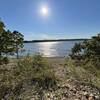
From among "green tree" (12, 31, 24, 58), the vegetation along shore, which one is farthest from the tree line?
the vegetation along shore

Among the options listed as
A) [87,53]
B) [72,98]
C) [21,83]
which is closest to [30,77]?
[21,83]

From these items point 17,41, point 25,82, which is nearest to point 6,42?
point 17,41

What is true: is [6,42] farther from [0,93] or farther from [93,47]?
[93,47]

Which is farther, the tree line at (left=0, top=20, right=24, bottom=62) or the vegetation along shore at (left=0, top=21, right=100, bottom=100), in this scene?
the tree line at (left=0, top=20, right=24, bottom=62)

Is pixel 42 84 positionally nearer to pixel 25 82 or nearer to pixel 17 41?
pixel 25 82

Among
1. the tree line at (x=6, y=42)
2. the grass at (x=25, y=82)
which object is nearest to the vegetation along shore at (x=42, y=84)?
the grass at (x=25, y=82)

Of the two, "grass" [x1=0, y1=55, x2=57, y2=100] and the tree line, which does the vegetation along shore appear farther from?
the tree line

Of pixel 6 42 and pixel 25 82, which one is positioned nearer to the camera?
pixel 25 82

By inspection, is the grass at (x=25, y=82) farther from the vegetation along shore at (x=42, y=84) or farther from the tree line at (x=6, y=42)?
the tree line at (x=6, y=42)

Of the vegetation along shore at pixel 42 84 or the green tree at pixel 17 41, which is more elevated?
the green tree at pixel 17 41

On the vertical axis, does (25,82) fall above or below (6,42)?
below

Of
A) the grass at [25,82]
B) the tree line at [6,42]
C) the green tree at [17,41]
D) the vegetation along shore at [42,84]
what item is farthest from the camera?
the green tree at [17,41]

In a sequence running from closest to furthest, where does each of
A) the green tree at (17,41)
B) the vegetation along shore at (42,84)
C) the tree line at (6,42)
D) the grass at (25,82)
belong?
the vegetation along shore at (42,84) < the grass at (25,82) < the tree line at (6,42) < the green tree at (17,41)

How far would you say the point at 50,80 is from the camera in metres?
6.43
